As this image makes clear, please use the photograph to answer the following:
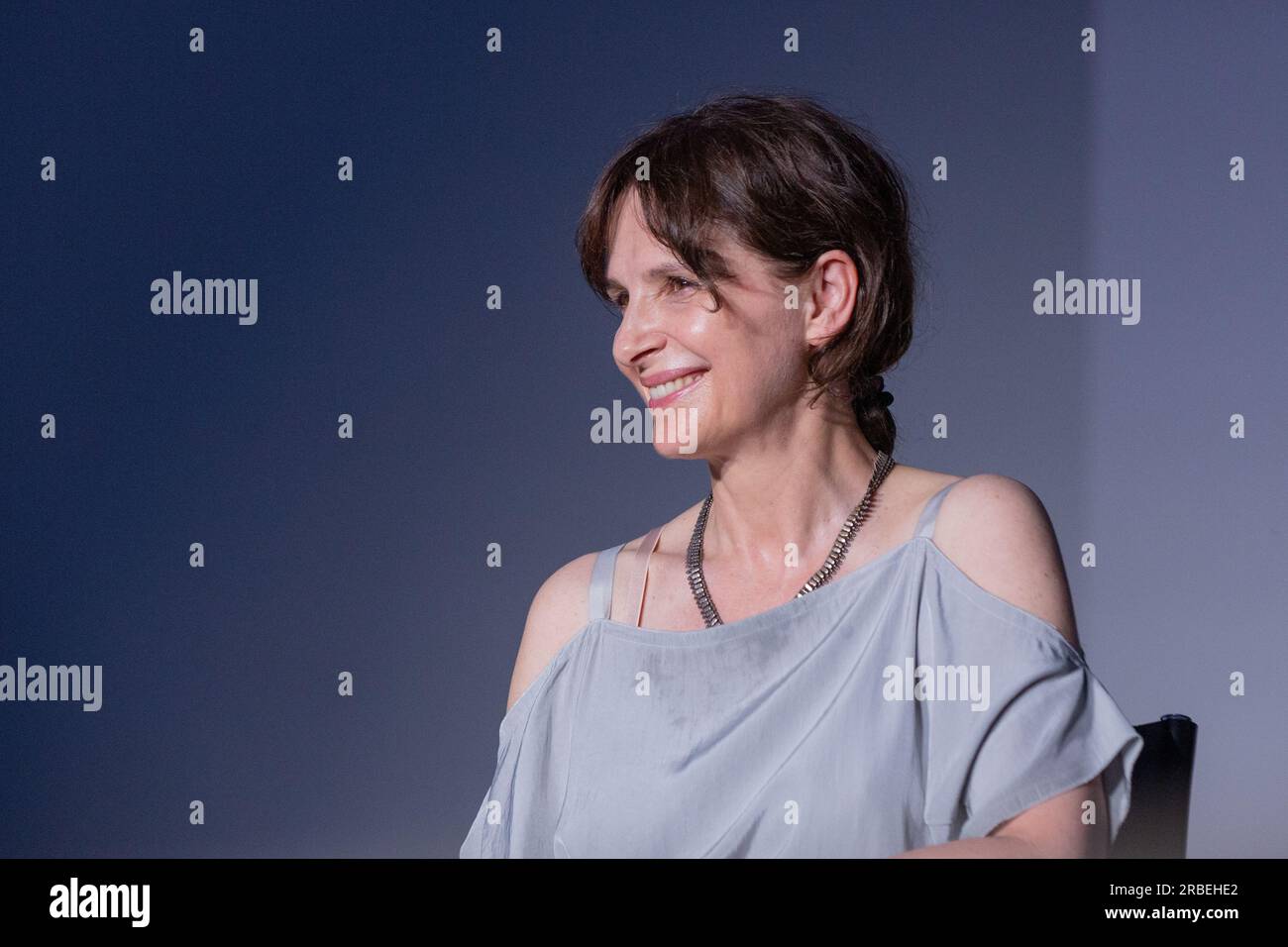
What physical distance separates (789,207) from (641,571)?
1.61ft

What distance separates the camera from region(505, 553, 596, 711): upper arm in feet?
5.40

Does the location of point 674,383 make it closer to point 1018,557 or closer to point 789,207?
point 789,207

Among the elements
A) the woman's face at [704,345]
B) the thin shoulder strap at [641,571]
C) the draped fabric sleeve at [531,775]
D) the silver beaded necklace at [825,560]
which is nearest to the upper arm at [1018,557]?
the silver beaded necklace at [825,560]

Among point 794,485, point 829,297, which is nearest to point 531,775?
point 794,485

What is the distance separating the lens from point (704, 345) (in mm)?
1547

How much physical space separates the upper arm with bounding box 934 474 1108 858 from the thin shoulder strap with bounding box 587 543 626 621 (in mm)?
428

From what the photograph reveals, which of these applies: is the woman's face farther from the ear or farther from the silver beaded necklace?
the silver beaded necklace

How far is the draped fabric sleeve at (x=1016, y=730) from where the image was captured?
1.36 metres

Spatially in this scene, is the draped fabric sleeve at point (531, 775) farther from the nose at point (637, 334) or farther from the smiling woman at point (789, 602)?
the nose at point (637, 334)

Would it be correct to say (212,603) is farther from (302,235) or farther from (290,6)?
(290,6)
